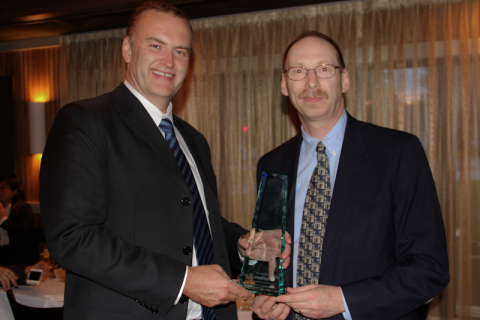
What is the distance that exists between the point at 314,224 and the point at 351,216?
0.55 feet

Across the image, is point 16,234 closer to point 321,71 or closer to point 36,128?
point 36,128

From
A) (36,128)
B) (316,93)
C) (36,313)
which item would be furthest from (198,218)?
(36,128)

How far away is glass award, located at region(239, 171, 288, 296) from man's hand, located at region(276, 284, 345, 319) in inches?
5.0

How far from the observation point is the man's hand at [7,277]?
321 cm

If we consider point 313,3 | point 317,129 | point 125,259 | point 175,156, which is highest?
point 313,3

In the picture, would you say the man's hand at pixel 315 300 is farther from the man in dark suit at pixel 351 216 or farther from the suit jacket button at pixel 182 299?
the suit jacket button at pixel 182 299

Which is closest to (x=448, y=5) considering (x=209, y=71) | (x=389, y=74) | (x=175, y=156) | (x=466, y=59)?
(x=466, y=59)

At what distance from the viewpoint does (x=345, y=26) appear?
502 cm

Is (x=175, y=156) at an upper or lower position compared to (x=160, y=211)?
upper

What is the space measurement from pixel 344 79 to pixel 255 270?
1.07 m

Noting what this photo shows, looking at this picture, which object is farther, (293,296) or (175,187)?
(175,187)

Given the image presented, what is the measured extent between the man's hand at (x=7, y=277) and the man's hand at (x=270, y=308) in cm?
248

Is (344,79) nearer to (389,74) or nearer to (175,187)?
(175,187)

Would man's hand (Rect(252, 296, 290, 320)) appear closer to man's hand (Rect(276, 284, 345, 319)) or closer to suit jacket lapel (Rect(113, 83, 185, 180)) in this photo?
man's hand (Rect(276, 284, 345, 319))
